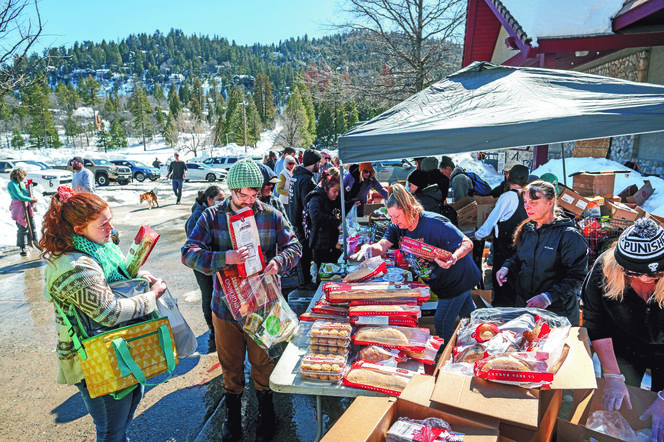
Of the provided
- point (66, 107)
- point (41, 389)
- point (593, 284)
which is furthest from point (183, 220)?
point (66, 107)

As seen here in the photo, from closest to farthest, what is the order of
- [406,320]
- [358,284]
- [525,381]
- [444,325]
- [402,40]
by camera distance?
[525,381] → [406,320] → [358,284] → [444,325] → [402,40]

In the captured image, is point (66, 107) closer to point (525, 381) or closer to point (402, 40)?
point (402, 40)

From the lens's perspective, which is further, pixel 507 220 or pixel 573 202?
pixel 573 202

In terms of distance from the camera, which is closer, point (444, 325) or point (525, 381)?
point (525, 381)

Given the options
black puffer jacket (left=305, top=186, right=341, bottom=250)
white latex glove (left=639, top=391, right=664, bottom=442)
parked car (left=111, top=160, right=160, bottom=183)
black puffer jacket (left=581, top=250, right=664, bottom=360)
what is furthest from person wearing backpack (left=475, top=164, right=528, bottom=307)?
parked car (left=111, top=160, right=160, bottom=183)

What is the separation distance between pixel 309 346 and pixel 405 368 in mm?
636

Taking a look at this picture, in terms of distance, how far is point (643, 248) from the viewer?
6.14 ft

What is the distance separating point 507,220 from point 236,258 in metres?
3.29

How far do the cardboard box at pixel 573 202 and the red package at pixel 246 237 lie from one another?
14.8 ft

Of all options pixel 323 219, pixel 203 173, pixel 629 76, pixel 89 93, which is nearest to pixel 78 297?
pixel 323 219

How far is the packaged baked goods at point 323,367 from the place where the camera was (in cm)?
218

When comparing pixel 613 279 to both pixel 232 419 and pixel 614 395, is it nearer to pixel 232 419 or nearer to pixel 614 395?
pixel 614 395

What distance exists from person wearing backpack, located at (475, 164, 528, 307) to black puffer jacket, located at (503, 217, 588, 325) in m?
1.24

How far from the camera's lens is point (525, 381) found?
1659 millimetres
